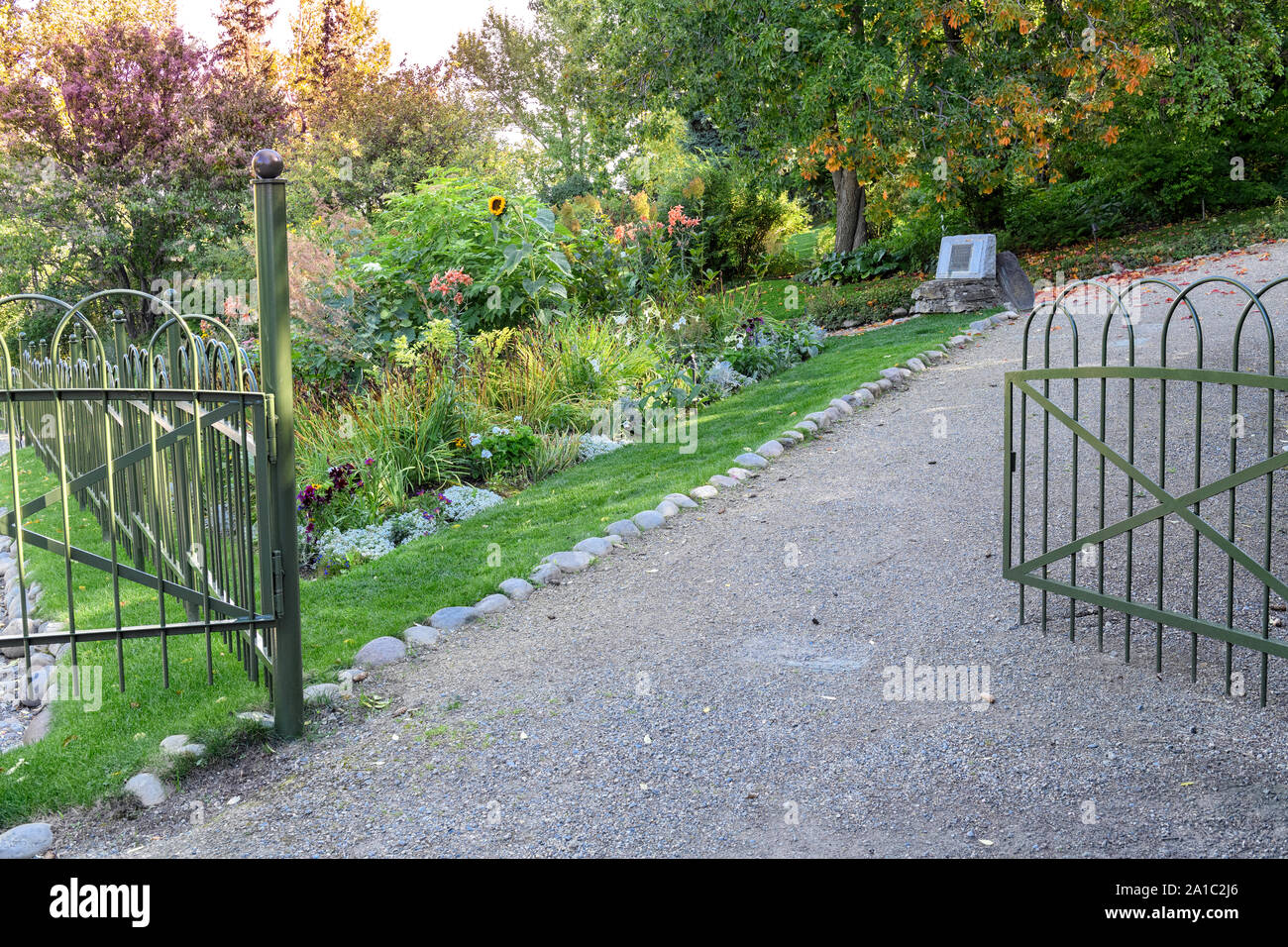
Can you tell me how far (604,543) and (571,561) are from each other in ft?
1.08

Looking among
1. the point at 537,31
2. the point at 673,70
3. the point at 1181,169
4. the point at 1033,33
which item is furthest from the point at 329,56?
the point at 1181,169

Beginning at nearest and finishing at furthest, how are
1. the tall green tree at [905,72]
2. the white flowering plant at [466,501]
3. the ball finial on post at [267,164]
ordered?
the ball finial on post at [267,164]
the white flowering plant at [466,501]
the tall green tree at [905,72]

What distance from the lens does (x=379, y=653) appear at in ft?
14.6

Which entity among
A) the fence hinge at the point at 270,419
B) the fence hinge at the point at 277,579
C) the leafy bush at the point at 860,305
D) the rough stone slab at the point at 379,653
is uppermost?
the leafy bush at the point at 860,305

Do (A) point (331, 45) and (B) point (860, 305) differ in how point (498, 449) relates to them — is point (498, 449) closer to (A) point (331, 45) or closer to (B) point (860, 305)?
(B) point (860, 305)

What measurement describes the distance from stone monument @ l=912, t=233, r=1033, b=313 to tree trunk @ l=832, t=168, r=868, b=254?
391 centimetres

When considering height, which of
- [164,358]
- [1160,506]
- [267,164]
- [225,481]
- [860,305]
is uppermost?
[860,305]

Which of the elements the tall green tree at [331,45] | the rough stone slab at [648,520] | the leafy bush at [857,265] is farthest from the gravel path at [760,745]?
the tall green tree at [331,45]

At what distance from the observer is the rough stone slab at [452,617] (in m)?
4.80

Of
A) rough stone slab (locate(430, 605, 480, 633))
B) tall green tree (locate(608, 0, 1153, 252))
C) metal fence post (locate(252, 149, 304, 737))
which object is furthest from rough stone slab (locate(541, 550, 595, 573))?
tall green tree (locate(608, 0, 1153, 252))

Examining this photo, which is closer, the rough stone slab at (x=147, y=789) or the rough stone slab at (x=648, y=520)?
the rough stone slab at (x=147, y=789)

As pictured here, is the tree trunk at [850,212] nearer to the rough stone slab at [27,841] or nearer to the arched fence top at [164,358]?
the arched fence top at [164,358]

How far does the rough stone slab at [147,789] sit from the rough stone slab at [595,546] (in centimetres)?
268

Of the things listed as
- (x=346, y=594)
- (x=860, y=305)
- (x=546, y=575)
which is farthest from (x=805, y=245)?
(x=346, y=594)
